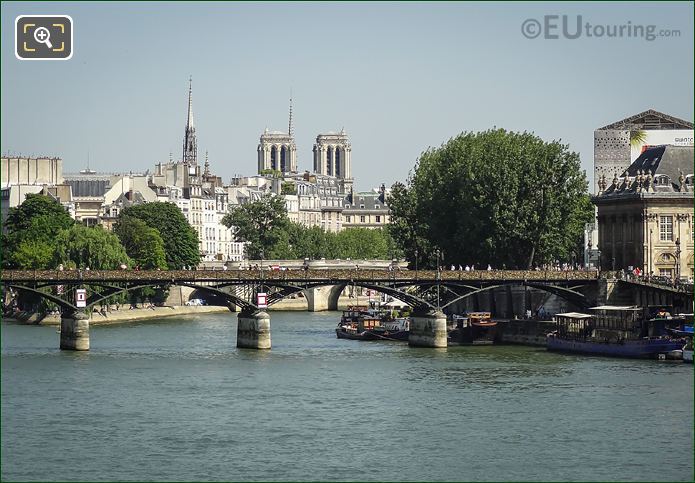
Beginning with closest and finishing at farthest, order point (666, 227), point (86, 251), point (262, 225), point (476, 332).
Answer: point (476, 332), point (666, 227), point (86, 251), point (262, 225)

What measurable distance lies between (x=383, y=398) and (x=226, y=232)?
426 feet

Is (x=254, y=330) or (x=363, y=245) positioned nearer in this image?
(x=254, y=330)

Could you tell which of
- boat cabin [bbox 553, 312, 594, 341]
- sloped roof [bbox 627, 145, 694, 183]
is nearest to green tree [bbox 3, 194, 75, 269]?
boat cabin [bbox 553, 312, 594, 341]

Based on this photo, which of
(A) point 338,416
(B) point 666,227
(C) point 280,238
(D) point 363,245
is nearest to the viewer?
(A) point 338,416

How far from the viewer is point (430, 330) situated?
88.1 metres

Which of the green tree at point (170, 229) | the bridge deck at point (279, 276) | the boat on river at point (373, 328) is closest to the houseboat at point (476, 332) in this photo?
Answer: the bridge deck at point (279, 276)

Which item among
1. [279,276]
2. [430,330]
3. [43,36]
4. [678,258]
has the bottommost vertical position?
[430,330]

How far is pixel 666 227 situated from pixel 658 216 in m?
0.77

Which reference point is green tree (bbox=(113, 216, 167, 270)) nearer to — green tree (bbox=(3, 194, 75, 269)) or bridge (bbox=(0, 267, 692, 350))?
green tree (bbox=(3, 194, 75, 269))

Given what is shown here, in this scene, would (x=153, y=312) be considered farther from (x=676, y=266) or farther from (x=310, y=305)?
(x=676, y=266)

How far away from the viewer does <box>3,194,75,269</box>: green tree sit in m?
109

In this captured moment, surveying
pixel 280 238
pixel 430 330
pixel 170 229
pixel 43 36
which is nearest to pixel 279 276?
pixel 430 330

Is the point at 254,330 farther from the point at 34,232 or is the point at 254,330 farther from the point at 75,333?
the point at 34,232

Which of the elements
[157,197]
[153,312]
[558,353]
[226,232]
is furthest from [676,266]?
[226,232]
